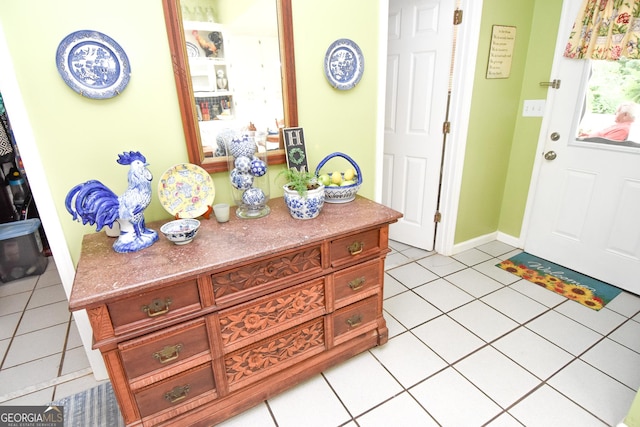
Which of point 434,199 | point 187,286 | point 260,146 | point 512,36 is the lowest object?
point 434,199

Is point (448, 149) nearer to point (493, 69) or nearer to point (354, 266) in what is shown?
point (493, 69)

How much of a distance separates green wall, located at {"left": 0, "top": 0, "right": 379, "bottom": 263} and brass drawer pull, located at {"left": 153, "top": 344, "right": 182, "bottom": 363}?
64 centimetres

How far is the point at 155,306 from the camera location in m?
1.15

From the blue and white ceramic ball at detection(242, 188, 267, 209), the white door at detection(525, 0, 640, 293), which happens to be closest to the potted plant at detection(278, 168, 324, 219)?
the blue and white ceramic ball at detection(242, 188, 267, 209)

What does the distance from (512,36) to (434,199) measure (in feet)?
4.28

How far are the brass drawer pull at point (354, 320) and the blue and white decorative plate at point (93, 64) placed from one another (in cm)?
145

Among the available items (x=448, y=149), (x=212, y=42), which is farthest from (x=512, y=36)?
(x=212, y=42)

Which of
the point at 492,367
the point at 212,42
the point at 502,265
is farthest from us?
the point at 502,265

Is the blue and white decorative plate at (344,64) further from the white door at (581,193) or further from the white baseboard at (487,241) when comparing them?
the white baseboard at (487,241)

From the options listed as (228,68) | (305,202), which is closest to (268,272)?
(305,202)

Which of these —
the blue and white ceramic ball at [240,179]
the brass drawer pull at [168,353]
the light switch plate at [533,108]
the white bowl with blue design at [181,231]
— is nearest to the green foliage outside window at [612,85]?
the light switch plate at [533,108]

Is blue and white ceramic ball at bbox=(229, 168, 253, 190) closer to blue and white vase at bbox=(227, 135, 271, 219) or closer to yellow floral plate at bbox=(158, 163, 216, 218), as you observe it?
blue and white vase at bbox=(227, 135, 271, 219)

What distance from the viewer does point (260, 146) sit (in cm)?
166

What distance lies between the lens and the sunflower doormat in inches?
87.3
